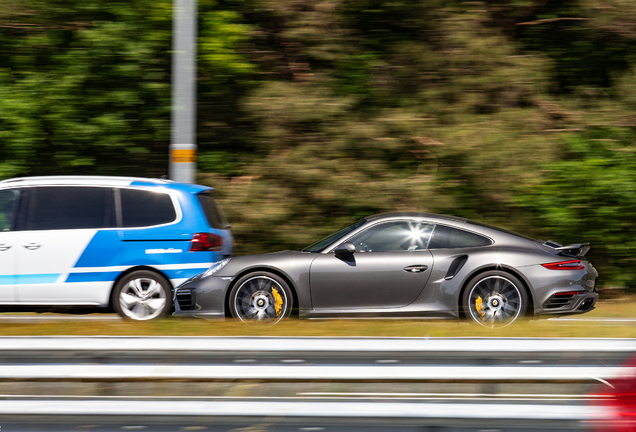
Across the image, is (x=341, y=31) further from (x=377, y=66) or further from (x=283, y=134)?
(x=283, y=134)

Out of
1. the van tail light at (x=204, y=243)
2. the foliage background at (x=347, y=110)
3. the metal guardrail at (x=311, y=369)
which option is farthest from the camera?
the foliage background at (x=347, y=110)

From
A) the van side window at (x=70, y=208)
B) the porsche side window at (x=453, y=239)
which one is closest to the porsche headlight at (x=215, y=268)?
the van side window at (x=70, y=208)

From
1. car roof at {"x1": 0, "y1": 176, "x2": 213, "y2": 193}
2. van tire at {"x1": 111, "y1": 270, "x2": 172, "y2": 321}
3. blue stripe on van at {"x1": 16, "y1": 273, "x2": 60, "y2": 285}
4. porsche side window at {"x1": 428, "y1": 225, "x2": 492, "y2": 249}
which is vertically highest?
car roof at {"x1": 0, "y1": 176, "x2": 213, "y2": 193}

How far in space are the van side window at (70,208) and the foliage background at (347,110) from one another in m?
3.66

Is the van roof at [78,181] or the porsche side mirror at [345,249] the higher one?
the van roof at [78,181]

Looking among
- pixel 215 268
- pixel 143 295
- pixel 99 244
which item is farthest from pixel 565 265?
pixel 99 244

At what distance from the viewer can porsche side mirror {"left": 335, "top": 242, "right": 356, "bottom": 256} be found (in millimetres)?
7156

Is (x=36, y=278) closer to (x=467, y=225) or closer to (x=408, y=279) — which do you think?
(x=408, y=279)

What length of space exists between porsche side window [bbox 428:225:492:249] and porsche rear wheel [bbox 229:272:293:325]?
1560 millimetres

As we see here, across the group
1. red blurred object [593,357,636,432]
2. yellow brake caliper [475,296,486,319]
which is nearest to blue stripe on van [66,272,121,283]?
yellow brake caliper [475,296,486,319]

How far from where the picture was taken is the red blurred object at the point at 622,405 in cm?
280

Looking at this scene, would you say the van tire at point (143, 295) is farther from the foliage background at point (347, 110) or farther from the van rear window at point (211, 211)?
the foliage background at point (347, 110)

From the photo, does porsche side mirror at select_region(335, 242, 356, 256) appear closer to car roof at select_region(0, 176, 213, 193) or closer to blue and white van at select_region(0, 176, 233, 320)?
blue and white van at select_region(0, 176, 233, 320)

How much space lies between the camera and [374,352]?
13.1 ft
